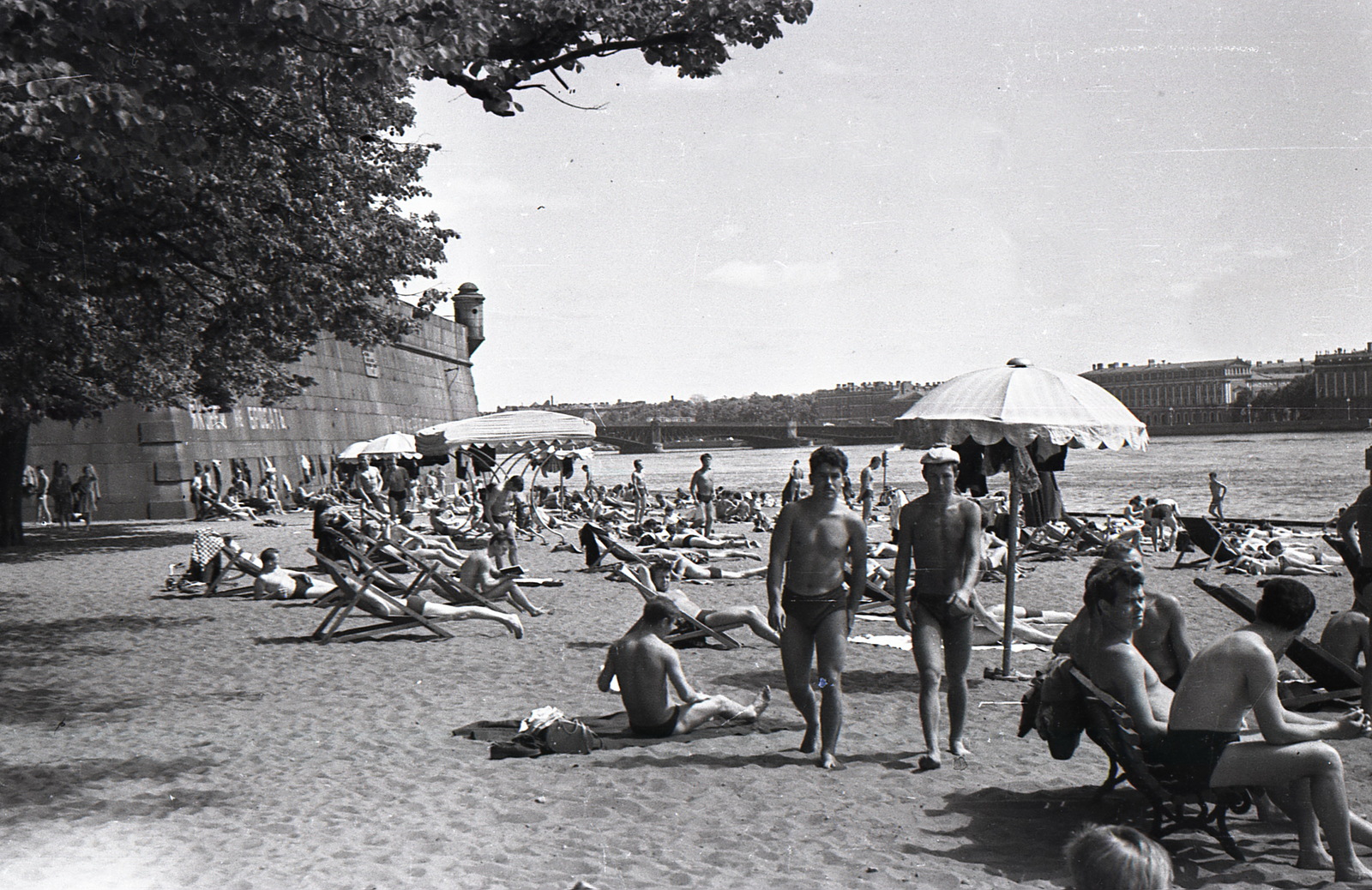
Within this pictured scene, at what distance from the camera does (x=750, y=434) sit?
330 feet

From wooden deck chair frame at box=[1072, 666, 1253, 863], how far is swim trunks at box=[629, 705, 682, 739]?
2.52 meters

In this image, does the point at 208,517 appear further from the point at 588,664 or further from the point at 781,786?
the point at 781,786

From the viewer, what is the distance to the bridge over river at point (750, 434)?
97.7 metres

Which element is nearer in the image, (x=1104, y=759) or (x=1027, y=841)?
(x=1027, y=841)

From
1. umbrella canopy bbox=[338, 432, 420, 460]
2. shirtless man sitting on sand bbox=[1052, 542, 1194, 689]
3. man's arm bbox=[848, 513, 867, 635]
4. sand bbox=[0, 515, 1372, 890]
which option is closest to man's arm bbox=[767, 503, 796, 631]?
man's arm bbox=[848, 513, 867, 635]

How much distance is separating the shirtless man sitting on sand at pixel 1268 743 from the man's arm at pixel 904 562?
1.75m

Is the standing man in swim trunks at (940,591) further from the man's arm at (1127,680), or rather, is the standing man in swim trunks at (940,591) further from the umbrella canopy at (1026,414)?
the umbrella canopy at (1026,414)

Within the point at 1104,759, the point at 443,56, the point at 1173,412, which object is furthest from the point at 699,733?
the point at 1173,412

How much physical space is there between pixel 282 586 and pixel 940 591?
943 centimetres

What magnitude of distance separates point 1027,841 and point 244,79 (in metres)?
5.86

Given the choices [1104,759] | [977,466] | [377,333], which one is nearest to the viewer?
[1104,759]

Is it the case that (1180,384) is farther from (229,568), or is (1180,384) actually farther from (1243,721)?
(1243,721)

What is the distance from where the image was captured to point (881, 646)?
9922mm

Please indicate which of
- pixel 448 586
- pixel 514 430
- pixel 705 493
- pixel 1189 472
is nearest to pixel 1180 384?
pixel 1189 472
